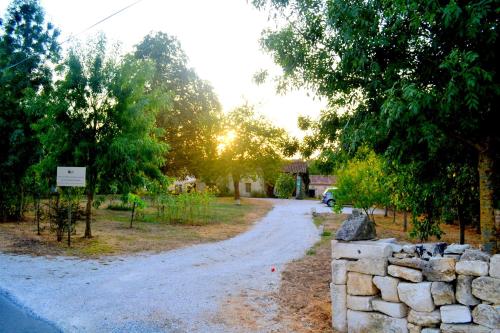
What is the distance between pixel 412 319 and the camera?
4504 mm

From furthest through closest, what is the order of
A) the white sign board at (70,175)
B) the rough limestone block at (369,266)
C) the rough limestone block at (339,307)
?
the white sign board at (70,175) → the rough limestone block at (339,307) → the rough limestone block at (369,266)

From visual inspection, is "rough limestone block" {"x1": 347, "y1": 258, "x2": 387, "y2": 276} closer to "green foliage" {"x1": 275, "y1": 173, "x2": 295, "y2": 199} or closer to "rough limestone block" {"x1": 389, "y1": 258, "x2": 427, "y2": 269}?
"rough limestone block" {"x1": 389, "y1": 258, "x2": 427, "y2": 269}

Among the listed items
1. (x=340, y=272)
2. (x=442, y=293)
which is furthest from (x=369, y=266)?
(x=442, y=293)

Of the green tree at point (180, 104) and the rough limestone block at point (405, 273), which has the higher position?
the green tree at point (180, 104)

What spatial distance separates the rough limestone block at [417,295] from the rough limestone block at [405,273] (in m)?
0.07

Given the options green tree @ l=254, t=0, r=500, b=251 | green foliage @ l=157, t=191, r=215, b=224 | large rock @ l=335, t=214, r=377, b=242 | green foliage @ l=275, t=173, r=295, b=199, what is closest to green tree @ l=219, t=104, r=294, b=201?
green foliage @ l=275, t=173, r=295, b=199

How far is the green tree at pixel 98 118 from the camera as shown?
11.9 metres

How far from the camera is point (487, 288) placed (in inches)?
160

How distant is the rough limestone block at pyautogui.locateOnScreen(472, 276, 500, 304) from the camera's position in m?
4.01

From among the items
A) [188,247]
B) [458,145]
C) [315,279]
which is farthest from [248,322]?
[188,247]

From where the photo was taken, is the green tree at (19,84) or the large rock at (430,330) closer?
the large rock at (430,330)

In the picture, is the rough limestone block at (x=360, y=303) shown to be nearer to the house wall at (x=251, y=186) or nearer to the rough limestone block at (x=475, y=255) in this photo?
the rough limestone block at (x=475, y=255)

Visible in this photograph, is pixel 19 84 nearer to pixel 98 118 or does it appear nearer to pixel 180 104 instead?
pixel 98 118

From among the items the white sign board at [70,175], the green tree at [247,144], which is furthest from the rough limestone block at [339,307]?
the green tree at [247,144]
